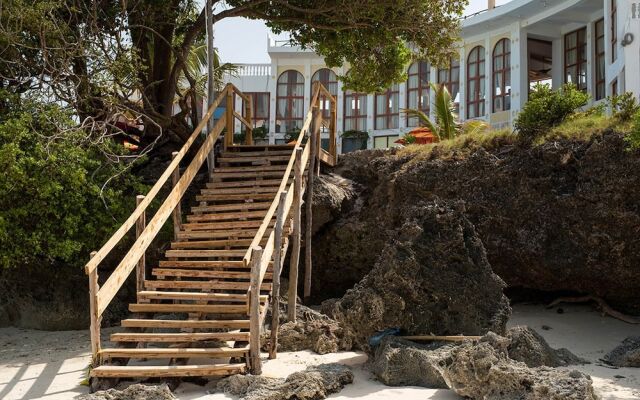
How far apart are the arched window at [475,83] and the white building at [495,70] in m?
0.04

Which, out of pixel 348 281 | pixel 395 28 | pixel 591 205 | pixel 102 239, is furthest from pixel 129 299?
pixel 591 205

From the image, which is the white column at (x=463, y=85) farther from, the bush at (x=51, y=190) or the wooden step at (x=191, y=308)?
the wooden step at (x=191, y=308)

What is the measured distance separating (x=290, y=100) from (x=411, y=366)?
23978 mm

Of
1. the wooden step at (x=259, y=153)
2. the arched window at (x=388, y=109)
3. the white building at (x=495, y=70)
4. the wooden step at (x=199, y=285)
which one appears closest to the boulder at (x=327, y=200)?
the wooden step at (x=259, y=153)

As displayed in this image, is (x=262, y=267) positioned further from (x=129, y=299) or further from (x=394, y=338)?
(x=129, y=299)

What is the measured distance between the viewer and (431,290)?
846cm

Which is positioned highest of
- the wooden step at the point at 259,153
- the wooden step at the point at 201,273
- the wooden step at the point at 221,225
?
the wooden step at the point at 259,153

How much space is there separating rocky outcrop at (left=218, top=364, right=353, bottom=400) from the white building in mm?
12838

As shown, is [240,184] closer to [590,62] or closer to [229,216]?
[229,216]

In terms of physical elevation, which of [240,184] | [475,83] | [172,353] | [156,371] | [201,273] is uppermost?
[475,83]

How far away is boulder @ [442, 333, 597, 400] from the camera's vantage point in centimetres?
630

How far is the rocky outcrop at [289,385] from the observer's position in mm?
7145

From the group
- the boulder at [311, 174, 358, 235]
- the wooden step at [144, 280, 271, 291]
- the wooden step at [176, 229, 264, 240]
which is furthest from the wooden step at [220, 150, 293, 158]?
the wooden step at [144, 280, 271, 291]

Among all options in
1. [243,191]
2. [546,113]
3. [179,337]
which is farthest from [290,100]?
[179,337]
